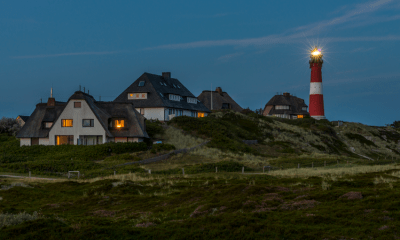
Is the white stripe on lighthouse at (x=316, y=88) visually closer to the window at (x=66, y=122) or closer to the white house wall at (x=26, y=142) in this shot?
the window at (x=66, y=122)

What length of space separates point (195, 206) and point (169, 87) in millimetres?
59476

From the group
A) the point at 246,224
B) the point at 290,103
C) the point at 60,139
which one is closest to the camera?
the point at 246,224

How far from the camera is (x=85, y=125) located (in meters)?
52.6

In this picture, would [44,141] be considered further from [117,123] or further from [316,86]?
[316,86]

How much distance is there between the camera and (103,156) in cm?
4612

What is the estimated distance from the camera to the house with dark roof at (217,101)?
104438 millimetres

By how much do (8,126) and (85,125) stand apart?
30059 mm

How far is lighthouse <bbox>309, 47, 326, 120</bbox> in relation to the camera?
314 ft

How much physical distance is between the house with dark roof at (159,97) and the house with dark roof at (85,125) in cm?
1205

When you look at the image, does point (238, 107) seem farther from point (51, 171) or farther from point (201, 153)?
point (51, 171)

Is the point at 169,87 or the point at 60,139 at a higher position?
the point at 169,87

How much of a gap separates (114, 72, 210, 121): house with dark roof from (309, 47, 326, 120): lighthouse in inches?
1297

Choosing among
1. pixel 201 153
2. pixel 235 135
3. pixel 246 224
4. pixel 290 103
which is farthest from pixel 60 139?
pixel 290 103

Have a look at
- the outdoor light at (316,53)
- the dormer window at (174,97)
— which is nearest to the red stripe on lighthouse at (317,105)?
the outdoor light at (316,53)
